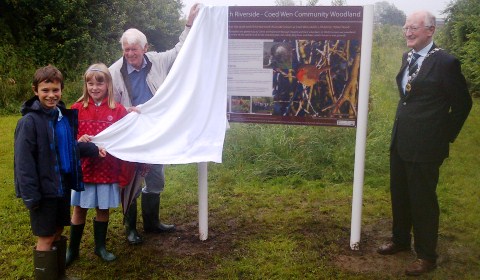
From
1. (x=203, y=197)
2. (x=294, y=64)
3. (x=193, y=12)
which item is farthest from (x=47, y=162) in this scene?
(x=294, y=64)

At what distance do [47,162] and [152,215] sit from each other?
67.2 inches

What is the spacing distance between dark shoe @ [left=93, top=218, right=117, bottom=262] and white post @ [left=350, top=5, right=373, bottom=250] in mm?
2326

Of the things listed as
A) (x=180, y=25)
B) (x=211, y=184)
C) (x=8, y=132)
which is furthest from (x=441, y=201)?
(x=180, y=25)

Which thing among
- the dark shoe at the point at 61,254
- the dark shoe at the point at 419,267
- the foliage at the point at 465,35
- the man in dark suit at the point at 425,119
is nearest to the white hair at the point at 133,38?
the dark shoe at the point at 61,254

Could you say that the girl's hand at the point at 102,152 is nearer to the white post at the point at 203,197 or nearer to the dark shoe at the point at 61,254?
the dark shoe at the point at 61,254

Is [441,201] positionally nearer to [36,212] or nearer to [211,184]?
[211,184]

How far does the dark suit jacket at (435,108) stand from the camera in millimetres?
3814

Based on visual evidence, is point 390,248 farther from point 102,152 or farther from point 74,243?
point 74,243

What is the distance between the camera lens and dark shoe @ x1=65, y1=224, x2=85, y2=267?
438cm

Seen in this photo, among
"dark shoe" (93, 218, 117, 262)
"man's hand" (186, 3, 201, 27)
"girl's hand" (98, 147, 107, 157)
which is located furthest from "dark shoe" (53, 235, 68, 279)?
"man's hand" (186, 3, 201, 27)

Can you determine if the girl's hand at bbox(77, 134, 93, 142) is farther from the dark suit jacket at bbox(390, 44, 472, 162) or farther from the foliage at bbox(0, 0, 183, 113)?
the foliage at bbox(0, 0, 183, 113)

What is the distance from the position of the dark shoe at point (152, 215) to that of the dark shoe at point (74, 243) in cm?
77

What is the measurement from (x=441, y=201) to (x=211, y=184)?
3.10 m

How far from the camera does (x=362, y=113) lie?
14.1 feet
